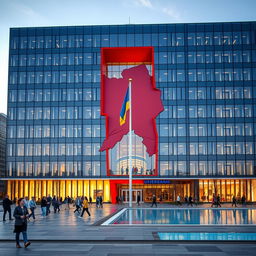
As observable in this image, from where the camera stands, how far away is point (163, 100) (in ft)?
207

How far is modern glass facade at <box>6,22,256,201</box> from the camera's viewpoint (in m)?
61.7

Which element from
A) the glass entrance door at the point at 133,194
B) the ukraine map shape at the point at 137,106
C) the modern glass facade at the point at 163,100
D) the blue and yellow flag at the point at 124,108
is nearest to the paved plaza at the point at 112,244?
the blue and yellow flag at the point at 124,108

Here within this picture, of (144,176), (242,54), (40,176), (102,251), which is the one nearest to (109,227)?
(102,251)

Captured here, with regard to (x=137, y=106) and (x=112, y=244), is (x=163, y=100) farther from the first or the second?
(x=112, y=244)

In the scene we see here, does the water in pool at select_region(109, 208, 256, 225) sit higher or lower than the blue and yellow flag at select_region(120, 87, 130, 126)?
lower

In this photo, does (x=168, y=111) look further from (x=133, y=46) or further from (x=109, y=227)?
(x=109, y=227)

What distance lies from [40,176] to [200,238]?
50.1 metres

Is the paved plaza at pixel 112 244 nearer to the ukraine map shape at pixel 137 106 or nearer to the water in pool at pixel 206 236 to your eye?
the water in pool at pixel 206 236

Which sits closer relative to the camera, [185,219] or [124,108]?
[185,219]

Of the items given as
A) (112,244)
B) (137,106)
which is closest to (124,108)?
(137,106)

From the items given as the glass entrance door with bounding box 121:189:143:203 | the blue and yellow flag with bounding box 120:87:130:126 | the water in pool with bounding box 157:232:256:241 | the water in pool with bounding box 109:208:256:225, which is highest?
the blue and yellow flag with bounding box 120:87:130:126

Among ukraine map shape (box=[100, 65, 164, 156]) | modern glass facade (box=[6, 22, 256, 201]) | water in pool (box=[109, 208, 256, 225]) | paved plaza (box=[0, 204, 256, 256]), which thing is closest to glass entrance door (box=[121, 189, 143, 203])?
modern glass facade (box=[6, 22, 256, 201])

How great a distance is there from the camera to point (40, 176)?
6300 cm

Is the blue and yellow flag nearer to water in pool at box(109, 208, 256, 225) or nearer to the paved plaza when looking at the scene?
water in pool at box(109, 208, 256, 225)
